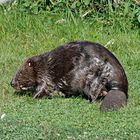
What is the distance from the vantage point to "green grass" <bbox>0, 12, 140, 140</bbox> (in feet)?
19.8

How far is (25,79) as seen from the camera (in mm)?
7320

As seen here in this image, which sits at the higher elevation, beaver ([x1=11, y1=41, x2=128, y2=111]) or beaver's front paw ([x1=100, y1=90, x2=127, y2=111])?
beaver ([x1=11, y1=41, x2=128, y2=111])

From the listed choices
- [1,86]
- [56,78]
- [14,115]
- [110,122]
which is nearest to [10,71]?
[1,86]

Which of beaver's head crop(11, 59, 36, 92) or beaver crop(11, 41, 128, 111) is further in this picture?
beaver's head crop(11, 59, 36, 92)

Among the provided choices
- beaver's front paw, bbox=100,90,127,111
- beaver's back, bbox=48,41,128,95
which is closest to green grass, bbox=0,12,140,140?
beaver's front paw, bbox=100,90,127,111

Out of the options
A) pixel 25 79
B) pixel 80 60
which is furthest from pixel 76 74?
pixel 25 79

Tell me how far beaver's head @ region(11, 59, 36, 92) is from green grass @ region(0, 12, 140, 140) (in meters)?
0.12

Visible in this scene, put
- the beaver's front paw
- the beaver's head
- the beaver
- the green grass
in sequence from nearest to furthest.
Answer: the green grass < the beaver's front paw < the beaver < the beaver's head

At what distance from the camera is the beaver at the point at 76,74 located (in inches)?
274

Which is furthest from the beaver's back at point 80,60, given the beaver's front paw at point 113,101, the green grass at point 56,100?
the green grass at point 56,100

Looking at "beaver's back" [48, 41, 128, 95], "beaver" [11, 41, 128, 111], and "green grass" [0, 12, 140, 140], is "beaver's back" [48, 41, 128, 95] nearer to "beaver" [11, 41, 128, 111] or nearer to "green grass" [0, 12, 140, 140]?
"beaver" [11, 41, 128, 111]

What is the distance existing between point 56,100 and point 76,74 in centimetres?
35

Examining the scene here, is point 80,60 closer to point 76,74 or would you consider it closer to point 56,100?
point 76,74

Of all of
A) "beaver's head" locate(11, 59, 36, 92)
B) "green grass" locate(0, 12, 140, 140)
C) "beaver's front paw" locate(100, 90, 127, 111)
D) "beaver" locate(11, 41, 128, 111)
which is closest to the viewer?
"green grass" locate(0, 12, 140, 140)
